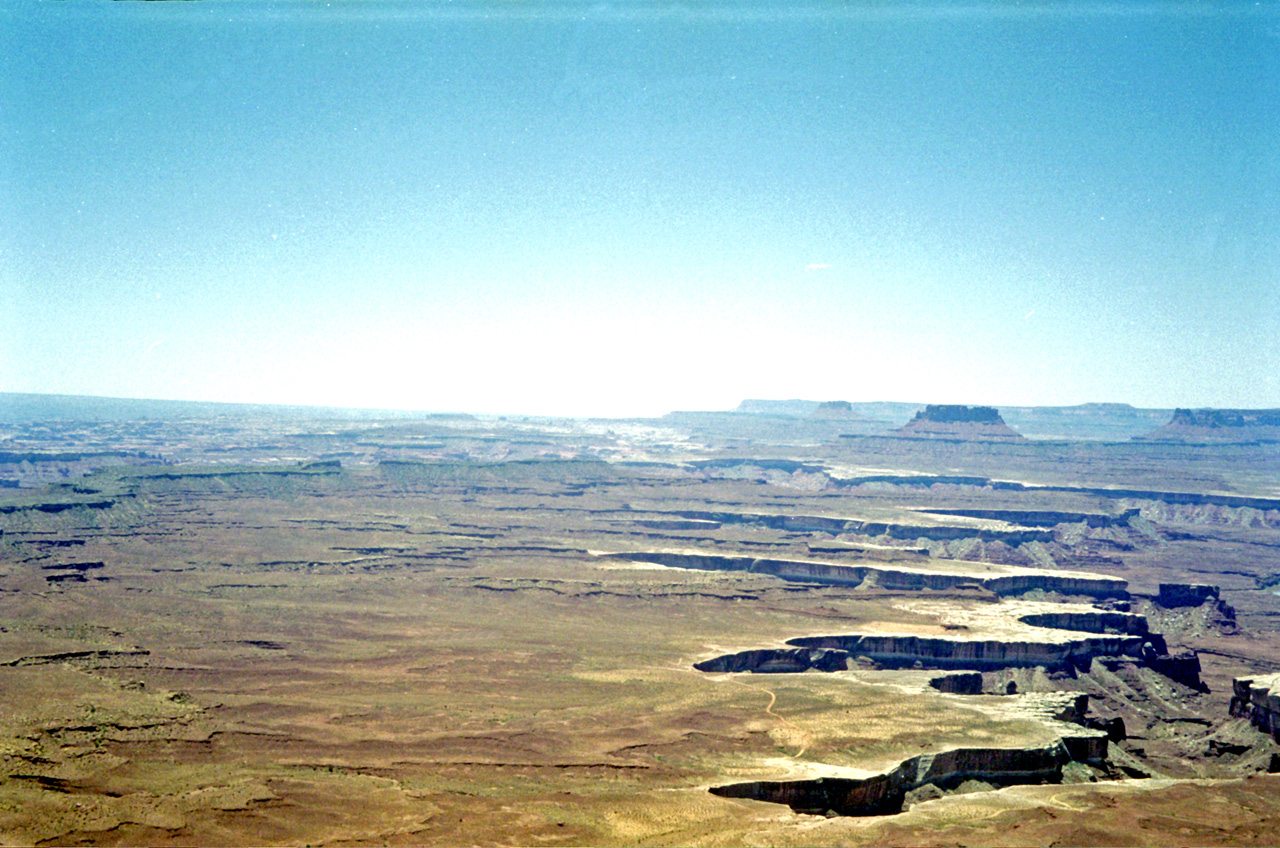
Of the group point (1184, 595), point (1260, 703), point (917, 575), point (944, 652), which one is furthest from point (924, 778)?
point (1184, 595)

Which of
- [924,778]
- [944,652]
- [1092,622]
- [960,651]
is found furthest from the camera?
[1092,622]

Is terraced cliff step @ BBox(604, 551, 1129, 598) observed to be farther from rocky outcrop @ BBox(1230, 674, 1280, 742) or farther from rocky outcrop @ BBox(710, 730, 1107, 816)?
rocky outcrop @ BBox(710, 730, 1107, 816)

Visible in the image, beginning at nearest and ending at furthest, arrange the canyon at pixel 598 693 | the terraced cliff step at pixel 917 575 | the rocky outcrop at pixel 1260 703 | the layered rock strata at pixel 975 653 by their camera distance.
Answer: the canyon at pixel 598 693, the rocky outcrop at pixel 1260 703, the layered rock strata at pixel 975 653, the terraced cliff step at pixel 917 575

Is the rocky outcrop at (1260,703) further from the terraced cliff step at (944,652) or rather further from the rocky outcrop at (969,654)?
the terraced cliff step at (944,652)

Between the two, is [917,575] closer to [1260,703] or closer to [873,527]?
[1260,703]

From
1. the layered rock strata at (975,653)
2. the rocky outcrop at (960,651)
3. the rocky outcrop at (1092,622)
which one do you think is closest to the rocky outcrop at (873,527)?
the rocky outcrop at (1092,622)
